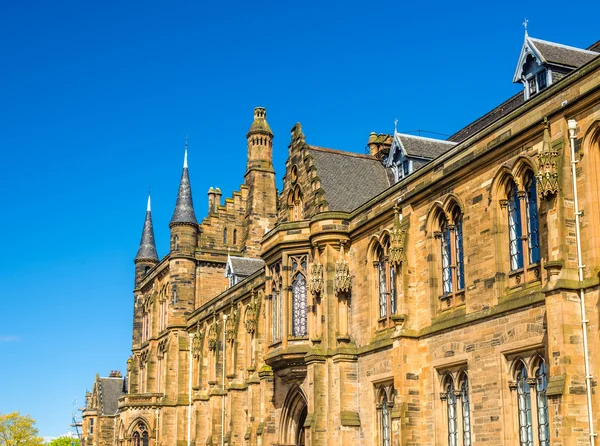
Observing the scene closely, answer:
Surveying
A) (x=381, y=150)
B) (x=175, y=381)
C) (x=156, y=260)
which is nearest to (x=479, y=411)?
(x=381, y=150)

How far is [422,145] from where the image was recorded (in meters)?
36.3

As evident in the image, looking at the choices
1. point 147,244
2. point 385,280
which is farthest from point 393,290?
point 147,244

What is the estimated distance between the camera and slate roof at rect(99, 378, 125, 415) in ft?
266

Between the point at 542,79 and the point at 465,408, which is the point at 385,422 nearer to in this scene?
the point at 465,408

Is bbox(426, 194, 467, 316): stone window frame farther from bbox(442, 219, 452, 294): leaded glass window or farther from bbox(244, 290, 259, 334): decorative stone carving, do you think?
bbox(244, 290, 259, 334): decorative stone carving

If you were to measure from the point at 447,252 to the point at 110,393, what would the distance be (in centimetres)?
6102

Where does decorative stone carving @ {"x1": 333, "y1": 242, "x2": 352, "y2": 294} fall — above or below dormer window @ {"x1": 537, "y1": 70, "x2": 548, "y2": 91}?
below

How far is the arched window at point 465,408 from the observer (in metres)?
26.8

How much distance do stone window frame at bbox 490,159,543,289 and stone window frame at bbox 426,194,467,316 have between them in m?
1.89

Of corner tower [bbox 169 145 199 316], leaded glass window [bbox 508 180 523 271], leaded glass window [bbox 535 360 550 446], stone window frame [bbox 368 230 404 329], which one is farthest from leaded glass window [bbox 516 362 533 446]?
corner tower [bbox 169 145 199 316]

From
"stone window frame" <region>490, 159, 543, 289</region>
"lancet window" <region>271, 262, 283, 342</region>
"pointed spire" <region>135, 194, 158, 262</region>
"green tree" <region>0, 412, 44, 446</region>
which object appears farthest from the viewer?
"green tree" <region>0, 412, 44, 446</region>

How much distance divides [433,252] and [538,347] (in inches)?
260

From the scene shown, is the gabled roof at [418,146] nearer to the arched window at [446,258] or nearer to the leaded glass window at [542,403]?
the arched window at [446,258]

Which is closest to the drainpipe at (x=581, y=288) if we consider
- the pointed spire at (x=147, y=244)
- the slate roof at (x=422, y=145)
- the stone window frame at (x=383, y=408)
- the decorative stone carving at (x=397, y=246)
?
the decorative stone carving at (x=397, y=246)
